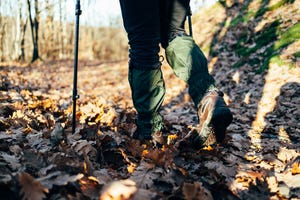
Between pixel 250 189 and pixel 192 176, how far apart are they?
29cm

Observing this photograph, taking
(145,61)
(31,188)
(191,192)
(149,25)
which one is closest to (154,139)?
(145,61)

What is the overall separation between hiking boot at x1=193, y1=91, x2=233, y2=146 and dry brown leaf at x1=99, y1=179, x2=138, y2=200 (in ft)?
2.80

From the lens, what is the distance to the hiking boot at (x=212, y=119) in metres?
1.85

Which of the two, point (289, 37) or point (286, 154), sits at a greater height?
point (289, 37)

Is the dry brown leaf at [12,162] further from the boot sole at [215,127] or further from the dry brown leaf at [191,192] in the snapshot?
the boot sole at [215,127]

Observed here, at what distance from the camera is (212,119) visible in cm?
185

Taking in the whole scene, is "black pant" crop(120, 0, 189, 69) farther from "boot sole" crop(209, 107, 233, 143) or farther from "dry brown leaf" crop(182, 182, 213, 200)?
"dry brown leaf" crop(182, 182, 213, 200)

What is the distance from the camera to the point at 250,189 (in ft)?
4.91

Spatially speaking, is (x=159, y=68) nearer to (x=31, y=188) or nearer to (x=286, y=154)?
(x=286, y=154)

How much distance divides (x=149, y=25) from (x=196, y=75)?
0.46m

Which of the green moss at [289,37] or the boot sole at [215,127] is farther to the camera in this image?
the green moss at [289,37]

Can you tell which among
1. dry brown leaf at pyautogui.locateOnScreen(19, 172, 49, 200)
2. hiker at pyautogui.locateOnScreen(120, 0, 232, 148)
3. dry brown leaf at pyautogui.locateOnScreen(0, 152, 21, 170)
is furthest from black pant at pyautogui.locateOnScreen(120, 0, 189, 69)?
dry brown leaf at pyautogui.locateOnScreen(19, 172, 49, 200)

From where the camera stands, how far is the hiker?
6.15 feet

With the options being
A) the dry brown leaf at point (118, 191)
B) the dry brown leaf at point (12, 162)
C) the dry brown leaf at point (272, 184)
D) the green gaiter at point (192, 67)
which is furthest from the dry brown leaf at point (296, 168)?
the dry brown leaf at point (12, 162)
